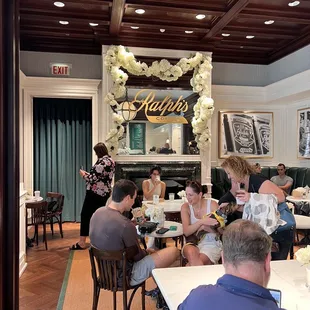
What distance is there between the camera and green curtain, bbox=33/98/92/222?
6762 millimetres

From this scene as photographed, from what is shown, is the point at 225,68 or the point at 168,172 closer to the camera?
the point at 168,172

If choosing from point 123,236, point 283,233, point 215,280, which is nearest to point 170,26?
point 283,233

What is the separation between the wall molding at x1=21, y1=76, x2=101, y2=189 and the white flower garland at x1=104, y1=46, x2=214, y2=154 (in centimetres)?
58

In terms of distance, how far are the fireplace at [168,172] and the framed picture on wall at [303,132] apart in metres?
2.48

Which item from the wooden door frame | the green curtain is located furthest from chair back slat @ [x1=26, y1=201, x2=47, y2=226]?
the wooden door frame

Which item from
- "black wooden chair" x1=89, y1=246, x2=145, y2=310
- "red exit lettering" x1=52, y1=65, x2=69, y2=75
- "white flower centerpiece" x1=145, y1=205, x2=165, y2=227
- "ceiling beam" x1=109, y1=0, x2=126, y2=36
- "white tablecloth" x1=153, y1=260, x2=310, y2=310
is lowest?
"black wooden chair" x1=89, y1=246, x2=145, y2=310

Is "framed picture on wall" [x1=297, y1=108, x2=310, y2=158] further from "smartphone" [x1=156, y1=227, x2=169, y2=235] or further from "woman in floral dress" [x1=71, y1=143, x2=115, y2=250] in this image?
"smartphone" [x1=156, y1=227, x2=169, y2=235]

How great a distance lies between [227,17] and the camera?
5.04m

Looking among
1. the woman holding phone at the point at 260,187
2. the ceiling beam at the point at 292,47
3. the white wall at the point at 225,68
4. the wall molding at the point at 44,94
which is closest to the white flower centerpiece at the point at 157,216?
the woman holding phone at the point at 260,187

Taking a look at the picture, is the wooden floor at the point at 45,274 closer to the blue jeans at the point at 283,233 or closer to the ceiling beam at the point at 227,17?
the blue jeans at the point at 283,233

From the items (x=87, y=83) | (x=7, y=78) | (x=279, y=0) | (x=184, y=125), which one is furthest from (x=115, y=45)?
(x=7, y=78)

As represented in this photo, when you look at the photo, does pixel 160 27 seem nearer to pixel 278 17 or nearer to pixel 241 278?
pixel 278 17

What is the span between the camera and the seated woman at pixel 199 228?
282 centimetres

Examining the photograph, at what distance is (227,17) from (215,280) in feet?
14.2
